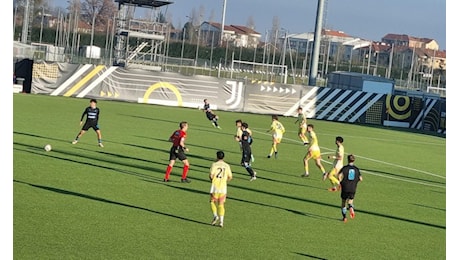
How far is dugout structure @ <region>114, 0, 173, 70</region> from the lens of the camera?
7081 centimetres

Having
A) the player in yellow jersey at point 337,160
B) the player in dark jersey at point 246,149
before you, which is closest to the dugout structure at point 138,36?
the player in dark jersey at point 246,149

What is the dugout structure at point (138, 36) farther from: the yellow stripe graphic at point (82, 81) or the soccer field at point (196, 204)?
the soccer field at point (196, 204)

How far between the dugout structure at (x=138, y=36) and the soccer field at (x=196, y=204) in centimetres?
3484

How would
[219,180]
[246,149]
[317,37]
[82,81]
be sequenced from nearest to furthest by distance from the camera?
[219,180], [246,149], [82,81], [317,37]

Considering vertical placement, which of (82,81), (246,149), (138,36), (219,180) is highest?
(138,36)

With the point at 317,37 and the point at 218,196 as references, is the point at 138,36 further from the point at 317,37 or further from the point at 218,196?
the point at 218,196

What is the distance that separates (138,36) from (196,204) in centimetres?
5455

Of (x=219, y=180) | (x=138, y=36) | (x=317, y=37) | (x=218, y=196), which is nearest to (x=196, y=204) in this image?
(x=218, y=196)

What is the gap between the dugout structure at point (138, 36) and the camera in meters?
70.8

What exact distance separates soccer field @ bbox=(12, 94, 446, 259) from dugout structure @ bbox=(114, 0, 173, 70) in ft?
114

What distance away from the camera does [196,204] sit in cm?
1828

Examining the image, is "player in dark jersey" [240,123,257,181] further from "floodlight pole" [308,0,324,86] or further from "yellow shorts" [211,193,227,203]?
"floodlight pole" [308,0,324,86]
